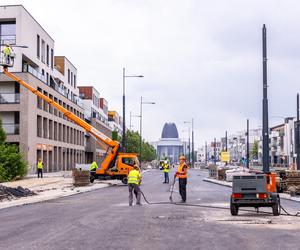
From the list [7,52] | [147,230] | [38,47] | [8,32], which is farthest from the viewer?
[38,47]

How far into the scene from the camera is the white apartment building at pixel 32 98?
56.9 meters

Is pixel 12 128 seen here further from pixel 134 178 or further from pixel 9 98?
pixel 134 178

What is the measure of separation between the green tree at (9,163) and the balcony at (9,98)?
483 inches

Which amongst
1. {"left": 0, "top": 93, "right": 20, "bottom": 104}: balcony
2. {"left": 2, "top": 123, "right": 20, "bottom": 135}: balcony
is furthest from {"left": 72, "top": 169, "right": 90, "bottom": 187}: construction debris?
{"left": 0, "top": 93, "right": 20, "bottom": 104}: balcony

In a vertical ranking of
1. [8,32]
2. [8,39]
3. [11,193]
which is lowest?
[11,193]

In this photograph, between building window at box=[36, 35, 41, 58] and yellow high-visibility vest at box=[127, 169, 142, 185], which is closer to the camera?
yellow high-visibility vest at box=[127, 169, 142, 185]

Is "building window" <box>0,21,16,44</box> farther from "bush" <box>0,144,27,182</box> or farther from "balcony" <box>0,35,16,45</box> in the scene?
"bush" <box>0,144,27,182</box>

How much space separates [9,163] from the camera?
4450cm

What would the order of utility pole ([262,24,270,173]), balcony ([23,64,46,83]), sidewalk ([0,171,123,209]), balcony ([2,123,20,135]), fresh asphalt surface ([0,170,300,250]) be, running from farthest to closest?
balcony ([23,64,46,83]) → balcony ([2,123,20,135]) → sidewalk ([0,171,123,209]) → utility pole ([262,24,270,173]) → fresh asphalt surface ([0,170,300,250])

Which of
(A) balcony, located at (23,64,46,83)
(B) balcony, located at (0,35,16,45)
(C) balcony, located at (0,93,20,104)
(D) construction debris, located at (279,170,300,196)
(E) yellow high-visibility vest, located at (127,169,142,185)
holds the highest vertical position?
(B) balcony, located at (0,35,16,45)

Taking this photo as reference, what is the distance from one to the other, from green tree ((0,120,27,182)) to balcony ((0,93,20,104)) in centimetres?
1227

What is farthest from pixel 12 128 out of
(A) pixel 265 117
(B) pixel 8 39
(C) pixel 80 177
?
(A) pixel 265 117

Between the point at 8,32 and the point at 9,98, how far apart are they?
306 inches

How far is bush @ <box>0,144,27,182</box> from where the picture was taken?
43.3m
